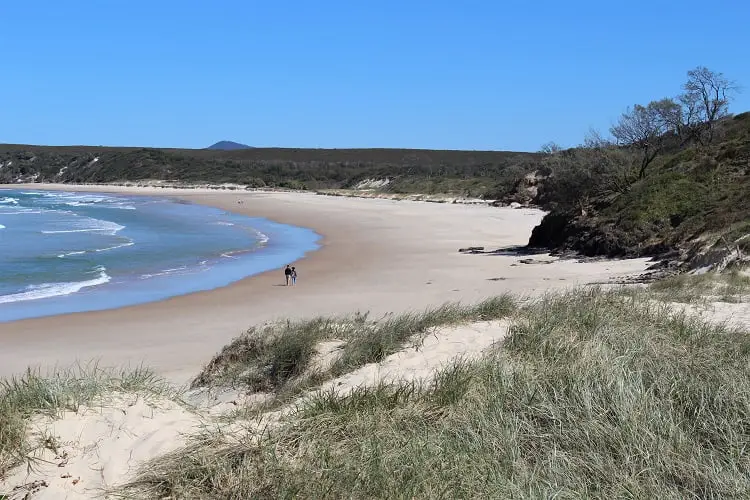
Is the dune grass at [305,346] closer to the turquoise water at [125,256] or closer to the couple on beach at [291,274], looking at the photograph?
the turquoise water at [125,256]

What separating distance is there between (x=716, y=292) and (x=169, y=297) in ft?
38.9

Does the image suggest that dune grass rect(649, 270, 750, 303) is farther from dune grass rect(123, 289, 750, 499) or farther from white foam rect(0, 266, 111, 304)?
white foam rect(0, 266, 111, 304)

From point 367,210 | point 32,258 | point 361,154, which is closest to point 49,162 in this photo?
point 361,154

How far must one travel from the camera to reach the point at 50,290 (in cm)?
1772

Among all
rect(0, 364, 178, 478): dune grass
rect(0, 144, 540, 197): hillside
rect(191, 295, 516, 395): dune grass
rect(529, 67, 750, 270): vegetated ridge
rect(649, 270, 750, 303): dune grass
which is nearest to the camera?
rect(0, 364, 178, 478): dune grass

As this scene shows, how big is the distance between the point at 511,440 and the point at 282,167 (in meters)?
102

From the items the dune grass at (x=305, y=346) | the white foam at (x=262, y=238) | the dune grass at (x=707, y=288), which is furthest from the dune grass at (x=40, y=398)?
the white foam at (x=262, y=238)

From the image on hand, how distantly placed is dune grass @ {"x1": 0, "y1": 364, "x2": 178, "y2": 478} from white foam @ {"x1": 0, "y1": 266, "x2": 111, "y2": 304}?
41.6 feet

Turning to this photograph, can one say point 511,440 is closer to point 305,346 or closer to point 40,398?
point 40,398

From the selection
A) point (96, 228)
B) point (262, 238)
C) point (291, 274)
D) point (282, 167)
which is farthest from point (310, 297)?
point (282, 167)

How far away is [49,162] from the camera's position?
125 meters

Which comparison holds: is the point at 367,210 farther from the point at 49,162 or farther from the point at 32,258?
the point at 49,162

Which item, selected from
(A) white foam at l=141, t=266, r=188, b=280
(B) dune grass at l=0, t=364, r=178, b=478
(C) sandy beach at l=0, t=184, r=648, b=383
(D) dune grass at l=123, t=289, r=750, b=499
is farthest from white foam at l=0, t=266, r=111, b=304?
(D) dune grass at l=123, t=289, r=750, b=499

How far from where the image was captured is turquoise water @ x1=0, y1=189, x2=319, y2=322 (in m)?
17.0
